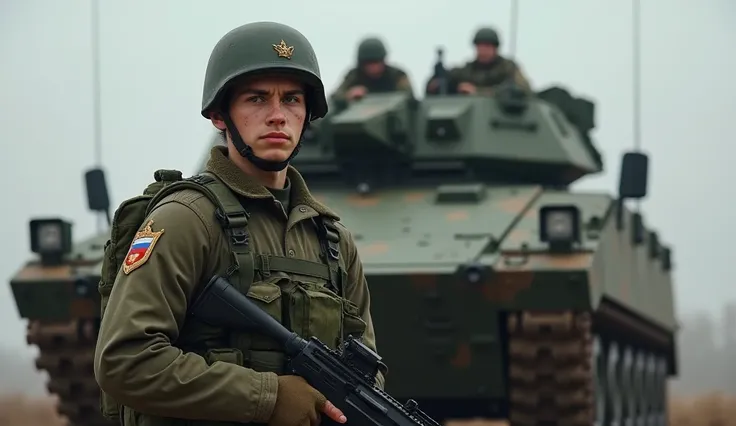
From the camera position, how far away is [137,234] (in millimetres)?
3457

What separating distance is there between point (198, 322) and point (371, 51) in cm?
999

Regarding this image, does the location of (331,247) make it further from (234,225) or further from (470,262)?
(470,262)

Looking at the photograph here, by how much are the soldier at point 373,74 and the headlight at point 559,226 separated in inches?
153

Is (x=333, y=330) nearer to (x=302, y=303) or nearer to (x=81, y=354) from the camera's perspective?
(x=302, y=303)

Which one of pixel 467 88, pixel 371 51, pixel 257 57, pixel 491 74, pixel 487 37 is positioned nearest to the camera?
pixel 257 57

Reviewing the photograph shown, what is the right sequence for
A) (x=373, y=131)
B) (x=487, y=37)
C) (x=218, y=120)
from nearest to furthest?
(x=218, y=120) < (x=373, y=131) < (x=487, y=37)

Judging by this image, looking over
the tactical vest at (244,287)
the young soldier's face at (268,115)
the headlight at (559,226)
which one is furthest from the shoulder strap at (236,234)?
the headlight at (559,226)

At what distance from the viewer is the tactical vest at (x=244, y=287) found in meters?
3.49

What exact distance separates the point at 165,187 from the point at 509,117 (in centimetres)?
886

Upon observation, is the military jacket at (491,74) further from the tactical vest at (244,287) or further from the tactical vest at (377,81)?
the tactical vest at (244,287)

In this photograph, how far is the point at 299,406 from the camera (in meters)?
3.42

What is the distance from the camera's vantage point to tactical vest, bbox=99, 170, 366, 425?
349 centimetres

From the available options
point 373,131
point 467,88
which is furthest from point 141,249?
point 467,88

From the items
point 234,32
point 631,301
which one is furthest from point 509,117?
point 234,32
